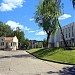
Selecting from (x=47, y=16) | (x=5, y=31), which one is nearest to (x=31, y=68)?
(x=47, y=16)

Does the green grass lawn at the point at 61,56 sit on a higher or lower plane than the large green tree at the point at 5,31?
lower

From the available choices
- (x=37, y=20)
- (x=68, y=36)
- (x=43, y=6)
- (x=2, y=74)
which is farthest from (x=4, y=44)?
(x=2, y=74)

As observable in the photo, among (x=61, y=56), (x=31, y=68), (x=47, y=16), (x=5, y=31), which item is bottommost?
(x=31, y=68)

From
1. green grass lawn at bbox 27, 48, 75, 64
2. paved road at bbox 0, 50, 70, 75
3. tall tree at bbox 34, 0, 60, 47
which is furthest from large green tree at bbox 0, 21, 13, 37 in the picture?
paved road at bbox 0, 50, 70, 75

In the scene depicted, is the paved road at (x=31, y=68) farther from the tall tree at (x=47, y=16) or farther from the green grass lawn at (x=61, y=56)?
the tall tree at (x=47, y=16)

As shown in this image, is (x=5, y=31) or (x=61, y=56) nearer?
(x=61, y=56)

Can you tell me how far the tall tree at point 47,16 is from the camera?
151ft

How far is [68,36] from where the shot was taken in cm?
9200

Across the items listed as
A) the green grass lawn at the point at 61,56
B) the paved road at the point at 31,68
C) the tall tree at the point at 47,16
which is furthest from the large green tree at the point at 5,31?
the paved road at the point at 31,68

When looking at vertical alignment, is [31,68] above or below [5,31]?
below

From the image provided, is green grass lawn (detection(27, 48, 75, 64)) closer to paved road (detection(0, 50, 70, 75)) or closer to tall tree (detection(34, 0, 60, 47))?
paved road (detection(0, 50, 70, 75))

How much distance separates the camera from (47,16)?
51.8 metres

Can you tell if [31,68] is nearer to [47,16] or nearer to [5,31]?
[47,16]

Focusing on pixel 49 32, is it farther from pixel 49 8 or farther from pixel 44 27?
pixel 49 8
